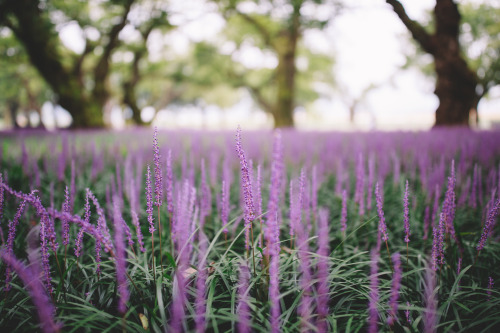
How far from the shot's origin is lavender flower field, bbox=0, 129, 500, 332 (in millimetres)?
968

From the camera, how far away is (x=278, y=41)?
16.1 metres

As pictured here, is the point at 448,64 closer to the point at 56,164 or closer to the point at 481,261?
the point at 481,261

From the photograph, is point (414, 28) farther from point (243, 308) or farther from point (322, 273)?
point (243, 308)

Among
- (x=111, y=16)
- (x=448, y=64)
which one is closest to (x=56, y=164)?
(x=448, y=64)

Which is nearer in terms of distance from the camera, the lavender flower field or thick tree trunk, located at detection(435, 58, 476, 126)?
the lavender flower field

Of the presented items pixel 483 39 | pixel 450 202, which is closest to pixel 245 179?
pixel 450 202

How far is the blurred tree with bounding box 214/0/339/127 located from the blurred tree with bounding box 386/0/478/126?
395cm

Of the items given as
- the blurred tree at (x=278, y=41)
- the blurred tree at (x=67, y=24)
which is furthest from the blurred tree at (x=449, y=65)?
the blurred tree at (x=67, y=24)

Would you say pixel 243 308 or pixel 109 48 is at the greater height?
pixel 109 48

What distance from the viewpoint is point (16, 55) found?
58.7ft

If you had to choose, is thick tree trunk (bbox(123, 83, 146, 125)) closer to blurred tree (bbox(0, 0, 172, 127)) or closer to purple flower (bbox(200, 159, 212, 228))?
blurred tree (bbox(0, 0, 172, 127))

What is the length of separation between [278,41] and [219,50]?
412 inches

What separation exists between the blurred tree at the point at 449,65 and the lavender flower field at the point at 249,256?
834 cm

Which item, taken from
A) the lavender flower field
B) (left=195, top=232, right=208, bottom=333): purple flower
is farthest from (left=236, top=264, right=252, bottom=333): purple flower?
(left=195, top=232, right=208, bottom=333): purple flower
